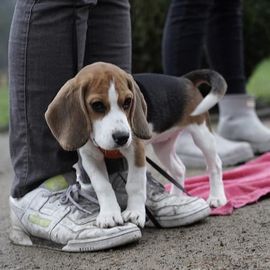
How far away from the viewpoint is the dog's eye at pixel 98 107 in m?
2.12

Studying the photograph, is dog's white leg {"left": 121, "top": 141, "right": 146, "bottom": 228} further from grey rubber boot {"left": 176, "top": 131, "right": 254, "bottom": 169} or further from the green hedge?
the green hedge

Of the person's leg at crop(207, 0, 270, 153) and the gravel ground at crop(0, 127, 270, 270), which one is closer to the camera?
the gravel ground at crop(0, 127, 270, 270)

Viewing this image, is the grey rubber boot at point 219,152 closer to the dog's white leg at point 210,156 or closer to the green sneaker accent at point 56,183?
the dog's white leg at point 210,156

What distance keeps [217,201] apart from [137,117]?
2.12 feet

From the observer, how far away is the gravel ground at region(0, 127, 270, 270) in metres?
1.96

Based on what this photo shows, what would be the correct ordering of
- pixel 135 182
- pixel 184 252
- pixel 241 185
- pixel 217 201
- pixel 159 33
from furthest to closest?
pixel 159 33 < pixel 241 185 < pixel 217 201 < pixel 135 182 < pixel 184 252

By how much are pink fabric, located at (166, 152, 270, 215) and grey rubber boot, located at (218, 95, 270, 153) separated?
55cm

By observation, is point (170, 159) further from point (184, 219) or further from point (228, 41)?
point (228, 41)

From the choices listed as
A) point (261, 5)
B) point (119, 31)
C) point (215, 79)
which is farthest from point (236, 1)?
point (261, 5)

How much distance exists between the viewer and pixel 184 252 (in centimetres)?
207

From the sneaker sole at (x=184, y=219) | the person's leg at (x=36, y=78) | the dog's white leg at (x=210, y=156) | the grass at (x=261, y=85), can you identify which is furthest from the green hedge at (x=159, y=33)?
the sneaker sole at (x=184, y=219)

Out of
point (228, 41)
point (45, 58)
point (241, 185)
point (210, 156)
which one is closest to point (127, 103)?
point (45, 58)

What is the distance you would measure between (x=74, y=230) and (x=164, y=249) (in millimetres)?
314

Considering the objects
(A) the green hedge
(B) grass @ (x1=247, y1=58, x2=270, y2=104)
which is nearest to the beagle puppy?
(A) the green hedge
